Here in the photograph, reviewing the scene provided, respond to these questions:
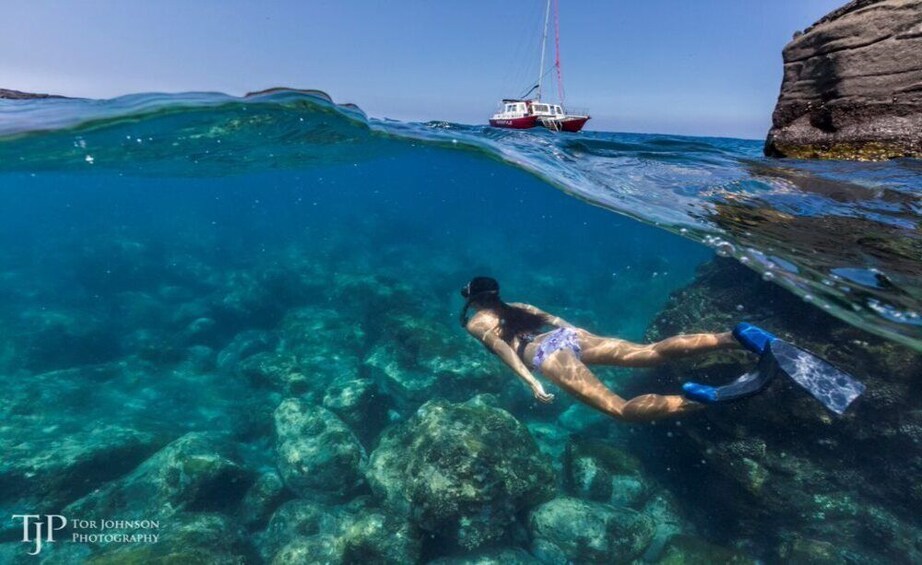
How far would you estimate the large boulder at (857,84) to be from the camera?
5.79m

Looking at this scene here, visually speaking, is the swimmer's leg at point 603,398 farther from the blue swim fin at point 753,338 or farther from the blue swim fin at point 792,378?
the blue swim fin at point 753,338

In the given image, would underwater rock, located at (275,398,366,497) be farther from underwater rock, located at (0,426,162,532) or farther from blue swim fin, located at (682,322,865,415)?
blue swim fin, located at (682,322,865,415)

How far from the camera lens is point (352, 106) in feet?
46.9

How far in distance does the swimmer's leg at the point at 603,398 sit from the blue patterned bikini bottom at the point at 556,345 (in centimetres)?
10

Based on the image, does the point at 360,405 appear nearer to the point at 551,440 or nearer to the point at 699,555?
the point at 551,440

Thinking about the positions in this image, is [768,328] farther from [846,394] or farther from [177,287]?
[177,287]

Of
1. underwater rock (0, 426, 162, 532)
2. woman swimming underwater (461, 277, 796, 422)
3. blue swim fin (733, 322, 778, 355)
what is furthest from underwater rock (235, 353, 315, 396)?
blue swim fin (733, 322, 778, 355)

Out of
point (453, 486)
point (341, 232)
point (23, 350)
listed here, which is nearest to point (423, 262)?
point (341, 232)

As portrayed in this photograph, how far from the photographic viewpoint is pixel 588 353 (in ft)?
26.5

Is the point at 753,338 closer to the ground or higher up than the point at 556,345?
higher up

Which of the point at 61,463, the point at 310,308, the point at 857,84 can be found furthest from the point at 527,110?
the point at 61,463

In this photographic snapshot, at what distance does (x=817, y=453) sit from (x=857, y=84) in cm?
574

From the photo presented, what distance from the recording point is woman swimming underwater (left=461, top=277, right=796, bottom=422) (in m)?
5.95

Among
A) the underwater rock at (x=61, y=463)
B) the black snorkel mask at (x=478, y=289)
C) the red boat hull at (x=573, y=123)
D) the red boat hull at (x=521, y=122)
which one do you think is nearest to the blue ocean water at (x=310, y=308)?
the underwater rock at (x=61, y=463)
